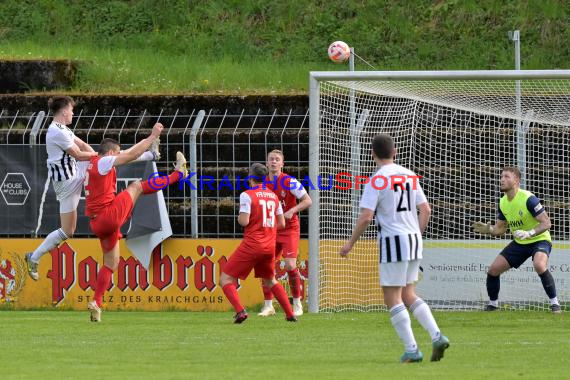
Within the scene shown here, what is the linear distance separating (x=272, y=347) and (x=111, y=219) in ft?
11.9

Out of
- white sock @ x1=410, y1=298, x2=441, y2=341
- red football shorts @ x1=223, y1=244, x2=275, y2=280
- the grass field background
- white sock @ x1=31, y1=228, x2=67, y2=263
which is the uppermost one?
white sock @ x1=31, y1=228, x2=67, y2=263

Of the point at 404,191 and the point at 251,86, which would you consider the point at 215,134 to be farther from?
the point at 404,191

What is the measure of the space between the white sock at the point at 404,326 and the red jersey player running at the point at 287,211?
5412 millimetres

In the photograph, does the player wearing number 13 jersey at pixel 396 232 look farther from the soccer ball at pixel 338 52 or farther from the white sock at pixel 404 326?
the soccer ball at pixel 338 52

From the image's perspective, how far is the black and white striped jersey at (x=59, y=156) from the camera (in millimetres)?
13984

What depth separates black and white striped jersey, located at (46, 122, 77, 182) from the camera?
45.9 ft

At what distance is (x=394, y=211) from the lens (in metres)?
9.64

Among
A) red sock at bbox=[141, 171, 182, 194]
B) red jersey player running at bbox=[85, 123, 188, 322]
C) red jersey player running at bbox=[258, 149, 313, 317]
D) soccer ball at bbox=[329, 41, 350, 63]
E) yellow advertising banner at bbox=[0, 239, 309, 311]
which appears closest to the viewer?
red jersey player running at bbox=[85, 123, 188, 322]

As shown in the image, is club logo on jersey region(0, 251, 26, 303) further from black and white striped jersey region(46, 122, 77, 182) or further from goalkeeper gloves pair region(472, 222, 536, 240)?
goalkeeper gloves pair region(472, 222, 536, 240)

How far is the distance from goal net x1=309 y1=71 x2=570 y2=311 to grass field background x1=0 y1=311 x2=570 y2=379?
1.29m

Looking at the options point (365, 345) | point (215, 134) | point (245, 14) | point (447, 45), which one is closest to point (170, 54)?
point (245, 14)

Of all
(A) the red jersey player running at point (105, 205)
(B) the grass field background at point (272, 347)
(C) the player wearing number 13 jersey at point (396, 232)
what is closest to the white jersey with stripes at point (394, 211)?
(C) the player wearing number 13 jersey at point (396, 232)

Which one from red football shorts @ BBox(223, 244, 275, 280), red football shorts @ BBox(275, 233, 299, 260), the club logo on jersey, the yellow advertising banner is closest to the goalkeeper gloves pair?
red football shorts @ BBox(275, 233, 299, 260)

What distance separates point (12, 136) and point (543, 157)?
8.30 meters
